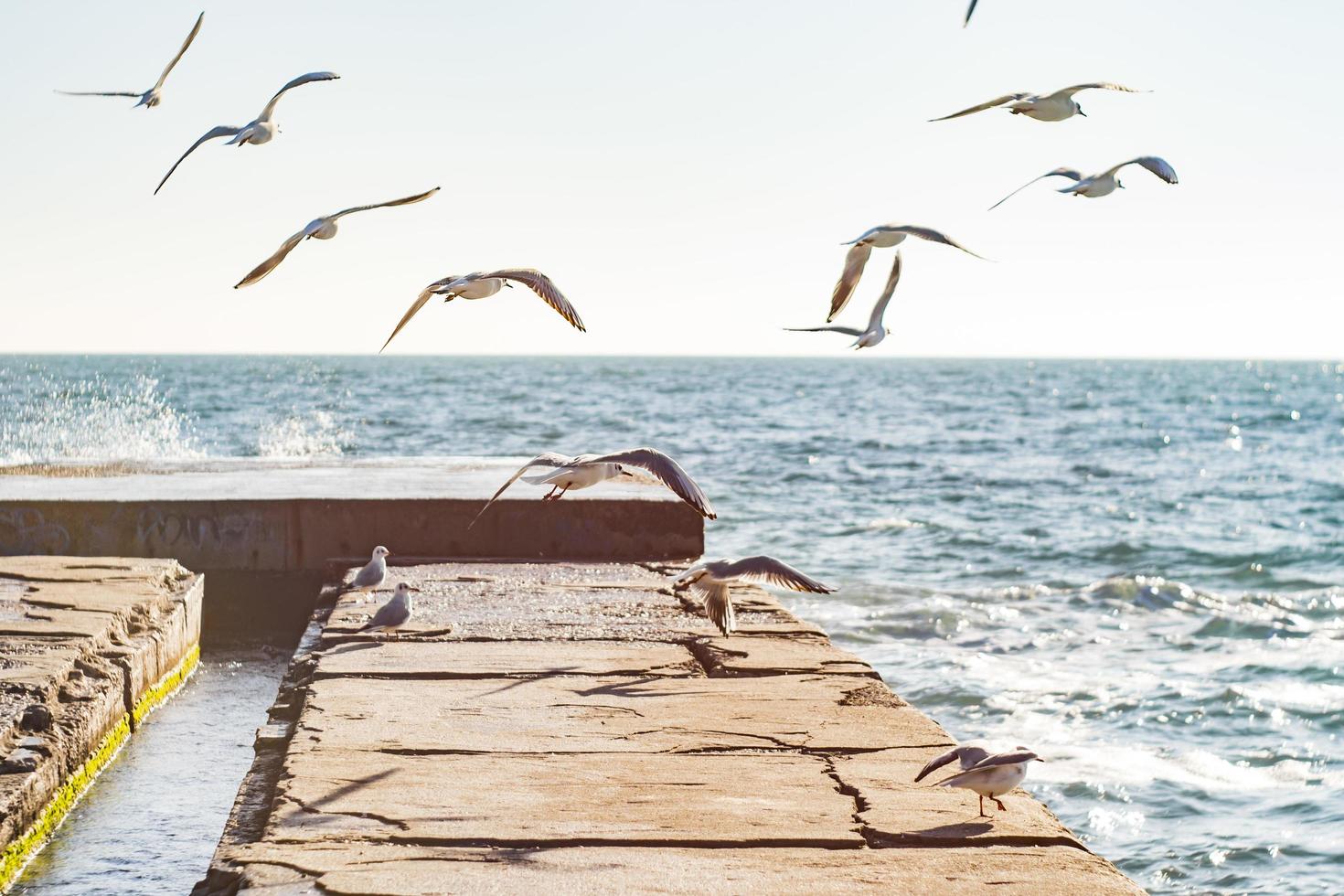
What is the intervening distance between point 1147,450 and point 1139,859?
27709 mm

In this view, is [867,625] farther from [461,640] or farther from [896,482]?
[896,482]

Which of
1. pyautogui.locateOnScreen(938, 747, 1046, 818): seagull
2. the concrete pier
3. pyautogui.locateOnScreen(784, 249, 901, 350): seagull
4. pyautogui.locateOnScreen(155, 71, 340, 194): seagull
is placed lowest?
the concrete pier

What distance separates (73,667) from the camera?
4.84m

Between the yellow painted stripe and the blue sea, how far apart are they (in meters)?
0.30

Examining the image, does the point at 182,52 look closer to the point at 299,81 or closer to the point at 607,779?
the point at 299,81

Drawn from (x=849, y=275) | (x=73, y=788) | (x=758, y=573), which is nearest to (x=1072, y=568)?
(x=849, y=275)

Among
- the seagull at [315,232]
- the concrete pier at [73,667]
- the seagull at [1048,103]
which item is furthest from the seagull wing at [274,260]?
the seagull at [1048,103]

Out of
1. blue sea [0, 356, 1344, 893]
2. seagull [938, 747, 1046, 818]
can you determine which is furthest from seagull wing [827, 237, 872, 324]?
blue sea [0, 356, 1344, 893]

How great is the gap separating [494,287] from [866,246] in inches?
56.8

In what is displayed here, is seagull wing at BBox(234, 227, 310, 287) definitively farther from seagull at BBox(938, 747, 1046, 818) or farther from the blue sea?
seagull at BBox(938, 747, 1046, 818)

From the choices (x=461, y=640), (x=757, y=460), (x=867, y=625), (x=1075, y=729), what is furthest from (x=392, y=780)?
(x=757, y=460)

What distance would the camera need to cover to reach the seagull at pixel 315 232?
4.75 m

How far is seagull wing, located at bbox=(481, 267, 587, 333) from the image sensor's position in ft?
15.6

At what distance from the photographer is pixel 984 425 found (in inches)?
1602
